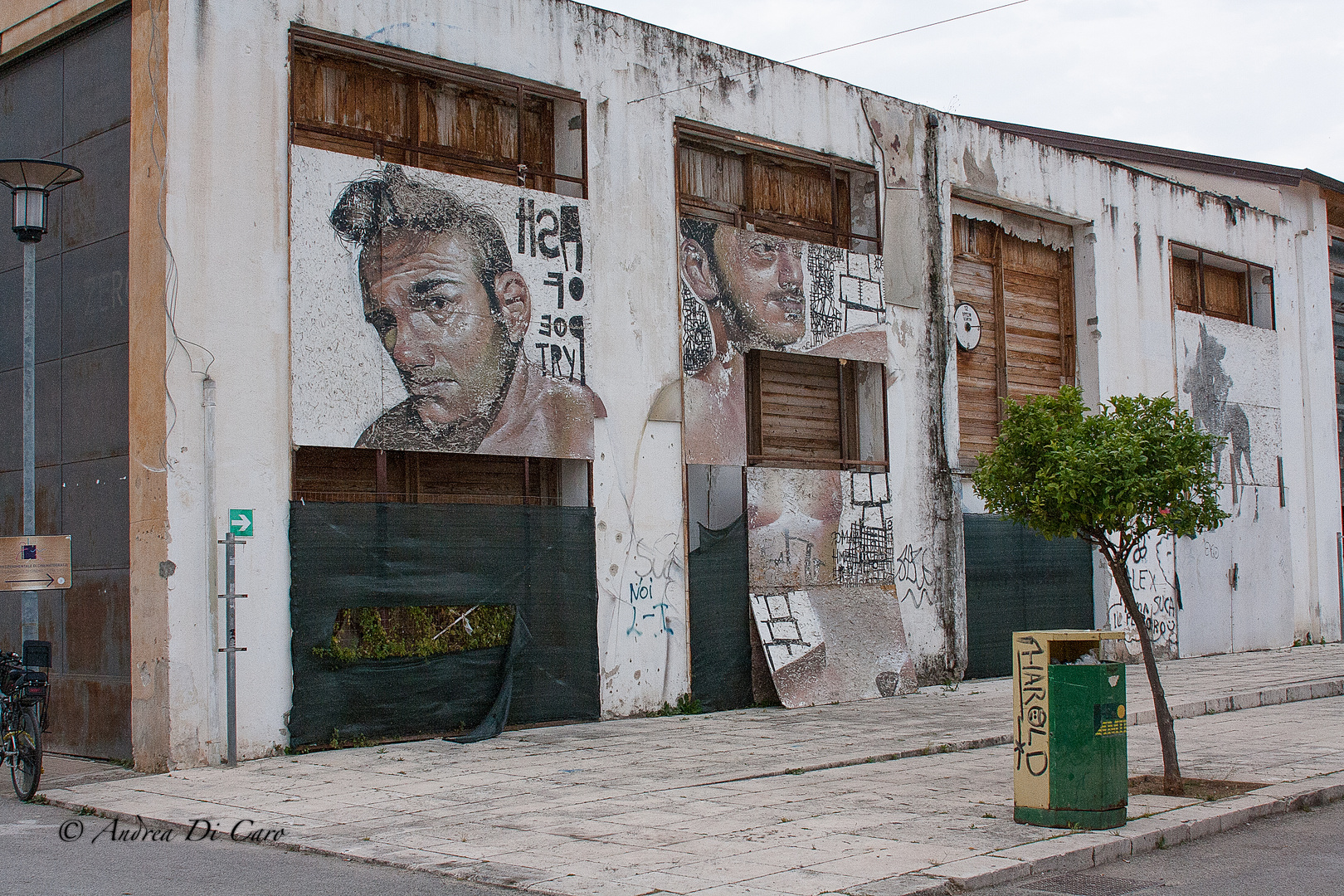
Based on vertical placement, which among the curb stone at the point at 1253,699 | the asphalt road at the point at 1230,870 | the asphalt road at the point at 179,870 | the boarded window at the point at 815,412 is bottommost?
the curb stone at the point at 1253,699

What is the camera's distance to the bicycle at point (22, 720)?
9.47 m

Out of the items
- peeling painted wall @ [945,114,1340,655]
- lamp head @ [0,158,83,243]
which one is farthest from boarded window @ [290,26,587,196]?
peeling painted wall @ [945,114,1340,655]

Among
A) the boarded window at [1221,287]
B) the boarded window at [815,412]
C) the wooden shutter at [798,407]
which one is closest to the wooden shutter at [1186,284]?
the boarded window at [1221,287]

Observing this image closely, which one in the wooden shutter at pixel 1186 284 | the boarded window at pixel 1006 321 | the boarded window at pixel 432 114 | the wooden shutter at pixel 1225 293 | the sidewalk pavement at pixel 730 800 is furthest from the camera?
the wooden shutter at pixel 1225 293

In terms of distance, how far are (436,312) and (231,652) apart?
147 inches

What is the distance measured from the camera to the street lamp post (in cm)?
1048

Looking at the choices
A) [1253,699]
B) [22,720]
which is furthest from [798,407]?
[22,720]

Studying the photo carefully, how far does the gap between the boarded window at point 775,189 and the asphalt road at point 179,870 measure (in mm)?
9545

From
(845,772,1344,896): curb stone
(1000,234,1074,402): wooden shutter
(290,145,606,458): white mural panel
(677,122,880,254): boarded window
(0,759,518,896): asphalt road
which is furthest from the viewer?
(1000,234,1074,402): wooden shutter

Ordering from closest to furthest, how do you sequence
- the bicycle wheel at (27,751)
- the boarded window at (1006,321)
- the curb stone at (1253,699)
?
1. the bicycle wheel at (27,751)
2. the curb stone at (1253,699)
3. the boarded window at (1006,321)

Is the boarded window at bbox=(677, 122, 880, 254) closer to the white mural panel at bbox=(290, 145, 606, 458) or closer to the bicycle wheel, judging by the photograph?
the white mural panel at bbox=(290, 145, 606, 458)

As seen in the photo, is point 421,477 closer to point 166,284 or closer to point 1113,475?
point 166,284

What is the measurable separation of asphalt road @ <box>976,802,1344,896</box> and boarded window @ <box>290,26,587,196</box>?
9140 mm

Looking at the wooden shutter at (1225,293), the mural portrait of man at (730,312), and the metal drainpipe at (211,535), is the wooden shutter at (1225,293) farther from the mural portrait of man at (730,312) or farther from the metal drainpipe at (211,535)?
the metal drainpipe at (211,535)
